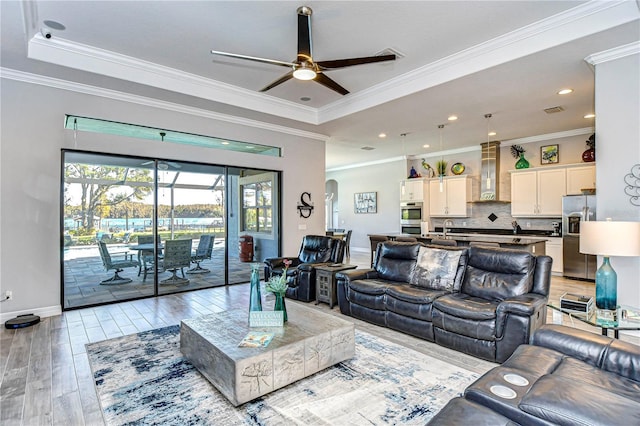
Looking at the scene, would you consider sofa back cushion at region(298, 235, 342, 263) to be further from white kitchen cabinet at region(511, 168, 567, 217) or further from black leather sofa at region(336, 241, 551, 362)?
white kitchen cabinet at region(511, 168, 567, 217)

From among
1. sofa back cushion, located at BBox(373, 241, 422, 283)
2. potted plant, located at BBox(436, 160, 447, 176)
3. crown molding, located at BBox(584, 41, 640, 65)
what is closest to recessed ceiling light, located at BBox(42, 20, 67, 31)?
sofa back cushion, located at BBox(373, 241, 422, 283)

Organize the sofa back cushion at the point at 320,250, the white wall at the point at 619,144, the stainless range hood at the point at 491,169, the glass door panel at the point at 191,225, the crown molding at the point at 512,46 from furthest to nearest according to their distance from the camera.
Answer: the stainless range hood at the point at 491,169, the glass door panel at the point at 191,225, the sofa back cushion at the point at 320,250, the white wall at the point at 619,144, the crown molding at the point at 512,46

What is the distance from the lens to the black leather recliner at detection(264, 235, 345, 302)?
4895 millimetres

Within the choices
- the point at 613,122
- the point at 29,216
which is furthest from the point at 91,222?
the point at 613,122

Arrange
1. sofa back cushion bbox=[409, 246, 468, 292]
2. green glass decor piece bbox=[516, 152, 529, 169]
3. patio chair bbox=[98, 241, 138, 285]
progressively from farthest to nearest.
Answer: green glass decor piece bbox=[516, 152, 529, 169] < patio chair bbox=[98, 241, 138, 285] < sofa back cushion bbox=[409, 246, 468, 292]

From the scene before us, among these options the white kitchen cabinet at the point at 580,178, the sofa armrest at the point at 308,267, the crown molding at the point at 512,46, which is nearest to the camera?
the crown molding at the point at 512,46

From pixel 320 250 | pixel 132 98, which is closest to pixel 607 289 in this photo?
pixel 320 250

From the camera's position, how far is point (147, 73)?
456 cm

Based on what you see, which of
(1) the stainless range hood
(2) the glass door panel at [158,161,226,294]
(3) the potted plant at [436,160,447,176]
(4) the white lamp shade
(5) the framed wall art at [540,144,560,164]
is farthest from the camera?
(3) the potted plant at [436,160,447,176]

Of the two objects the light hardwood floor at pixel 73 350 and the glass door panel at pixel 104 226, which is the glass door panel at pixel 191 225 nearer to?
the glass door panel at pixel 104 226

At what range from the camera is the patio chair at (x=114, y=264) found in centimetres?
500

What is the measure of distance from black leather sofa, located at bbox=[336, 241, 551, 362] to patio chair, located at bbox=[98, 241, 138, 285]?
3.41 m

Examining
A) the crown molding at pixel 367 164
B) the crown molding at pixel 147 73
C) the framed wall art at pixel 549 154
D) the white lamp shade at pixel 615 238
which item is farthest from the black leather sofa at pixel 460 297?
the crown molding at pixel 367 164

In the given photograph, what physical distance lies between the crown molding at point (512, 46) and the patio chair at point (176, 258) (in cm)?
397
